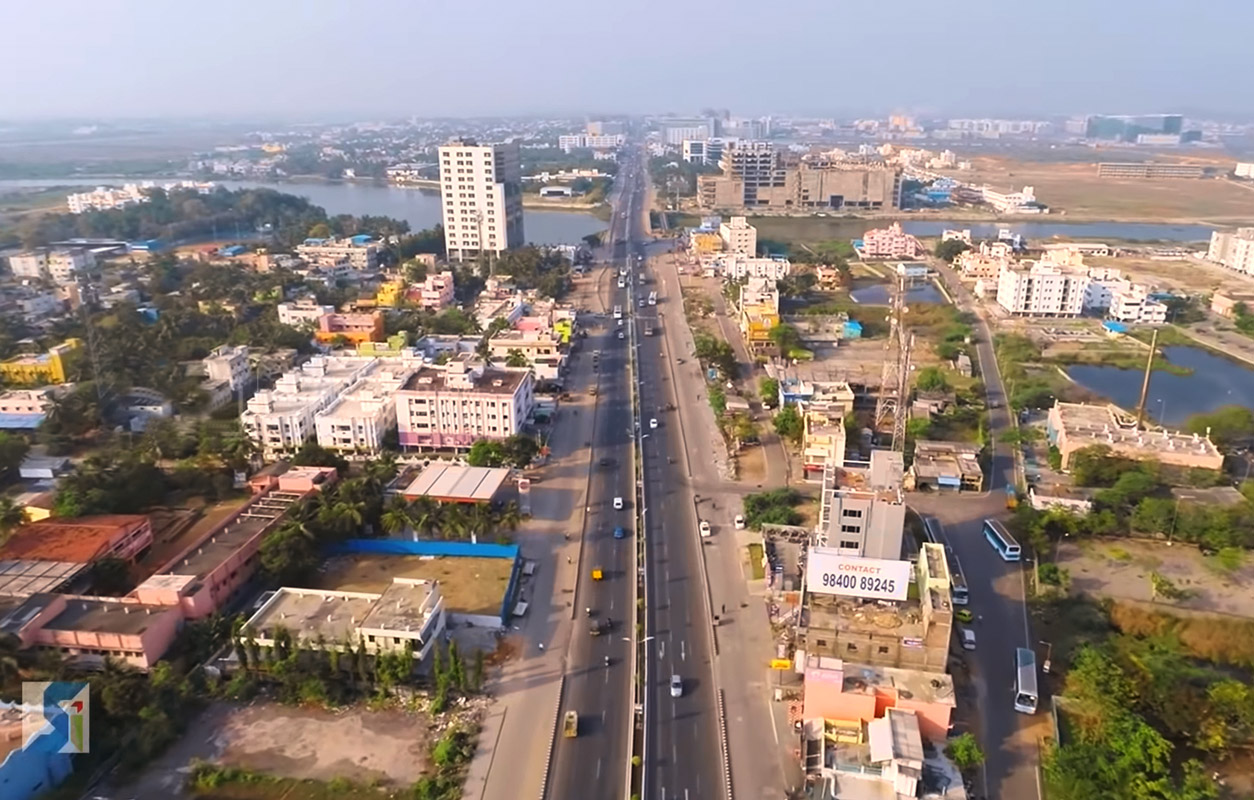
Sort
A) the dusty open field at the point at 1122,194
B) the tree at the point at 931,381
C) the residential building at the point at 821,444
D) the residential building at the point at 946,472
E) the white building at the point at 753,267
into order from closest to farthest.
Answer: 1. the residential building at the point at 946,472
2. the residential building at the point at 821,444
3. the tree at the point at 931,381
4. the white building at the point at 753,267
5. the dusty open field at the point at 1122,194

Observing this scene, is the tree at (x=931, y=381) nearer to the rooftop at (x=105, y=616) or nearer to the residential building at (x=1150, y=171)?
the rooftop at (x=105, y=616)

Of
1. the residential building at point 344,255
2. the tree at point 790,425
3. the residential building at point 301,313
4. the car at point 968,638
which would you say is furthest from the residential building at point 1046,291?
the residential building at point 344,255

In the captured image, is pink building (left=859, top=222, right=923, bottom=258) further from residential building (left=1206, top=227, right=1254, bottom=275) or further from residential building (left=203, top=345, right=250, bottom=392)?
residential building (left=203, top=345, right=250, bottom=392)

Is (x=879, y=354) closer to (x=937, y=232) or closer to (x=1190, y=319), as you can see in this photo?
(x=1190, y=319)

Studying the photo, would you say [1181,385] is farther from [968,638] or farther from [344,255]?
[344,255]

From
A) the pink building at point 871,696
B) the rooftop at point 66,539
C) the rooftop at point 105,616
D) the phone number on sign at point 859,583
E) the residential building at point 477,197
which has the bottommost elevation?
the pink building at point 871,696

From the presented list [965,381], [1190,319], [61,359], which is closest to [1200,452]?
[965,381]
